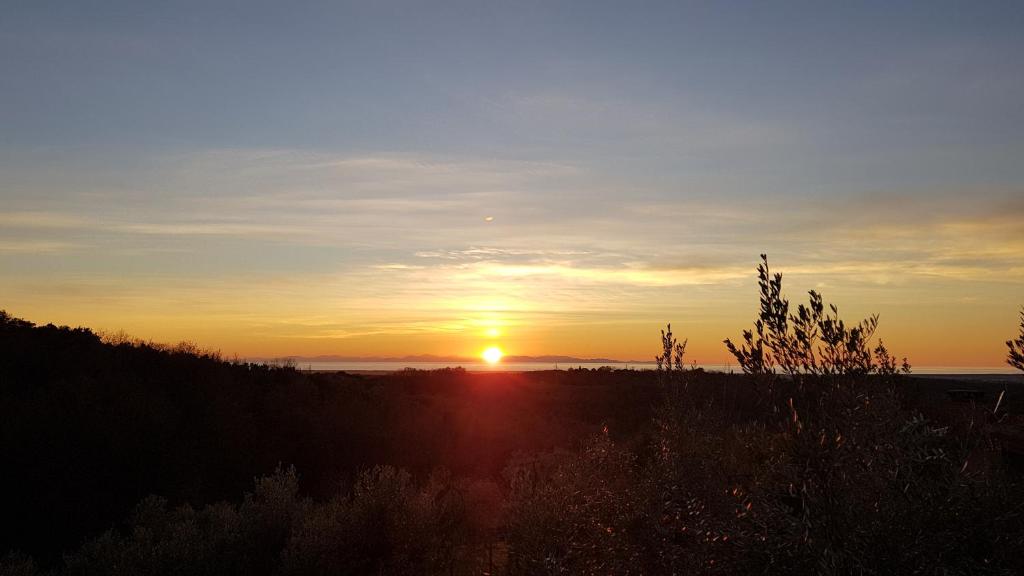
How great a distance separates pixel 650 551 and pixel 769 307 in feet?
10.9

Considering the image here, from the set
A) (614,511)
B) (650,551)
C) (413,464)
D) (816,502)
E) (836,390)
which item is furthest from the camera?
(413,464)

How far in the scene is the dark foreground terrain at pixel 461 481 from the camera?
4105mm

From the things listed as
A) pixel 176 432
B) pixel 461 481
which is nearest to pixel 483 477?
pixel 461 481

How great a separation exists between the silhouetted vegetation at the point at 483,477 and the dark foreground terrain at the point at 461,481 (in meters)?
0.03

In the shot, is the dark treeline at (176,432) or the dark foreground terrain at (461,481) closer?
the dark foreground terrain at (461,481)

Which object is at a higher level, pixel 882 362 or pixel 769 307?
pixel 769 307

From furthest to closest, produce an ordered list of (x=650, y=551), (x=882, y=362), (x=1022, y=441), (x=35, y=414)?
(x=35, y=414) → (x=1022, y=441) → (x=650, y=551) → (x=882, y=362)

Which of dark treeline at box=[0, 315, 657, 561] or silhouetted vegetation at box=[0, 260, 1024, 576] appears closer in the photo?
silhouetted vegetation at box=[0, 260, 1024, 576]

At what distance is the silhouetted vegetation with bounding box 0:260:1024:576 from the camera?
411cm

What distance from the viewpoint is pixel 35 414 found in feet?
40.9

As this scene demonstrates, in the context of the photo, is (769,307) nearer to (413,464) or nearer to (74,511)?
(74,511)

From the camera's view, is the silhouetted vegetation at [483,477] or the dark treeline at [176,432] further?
the dark treeline at [176,432]

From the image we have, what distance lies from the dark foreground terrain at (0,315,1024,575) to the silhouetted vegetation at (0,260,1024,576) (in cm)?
3

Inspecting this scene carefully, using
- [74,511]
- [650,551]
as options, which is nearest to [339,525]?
[650,551]
